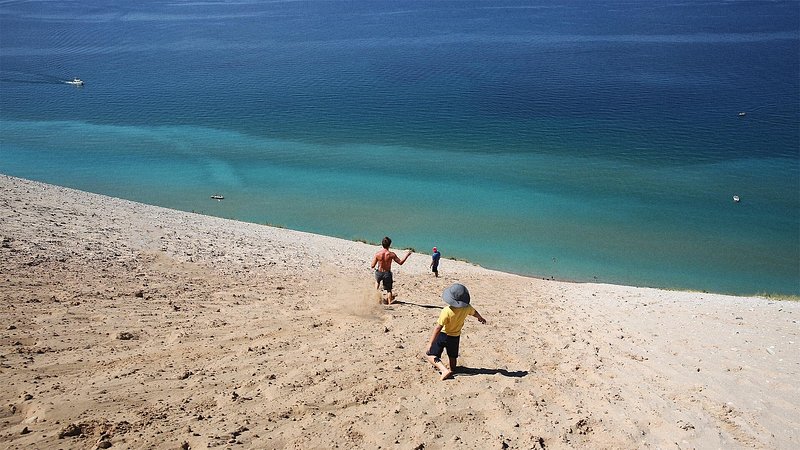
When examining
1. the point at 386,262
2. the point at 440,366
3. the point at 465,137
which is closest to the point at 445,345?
the point at 440,366

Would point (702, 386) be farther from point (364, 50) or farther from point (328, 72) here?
point (364, 50)

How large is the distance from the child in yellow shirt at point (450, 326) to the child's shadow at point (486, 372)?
0.49 feet

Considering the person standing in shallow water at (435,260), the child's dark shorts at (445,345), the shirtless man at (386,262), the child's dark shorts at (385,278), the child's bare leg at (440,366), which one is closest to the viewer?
the child's bare leg at (440,366)

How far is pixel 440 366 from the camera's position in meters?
8.23

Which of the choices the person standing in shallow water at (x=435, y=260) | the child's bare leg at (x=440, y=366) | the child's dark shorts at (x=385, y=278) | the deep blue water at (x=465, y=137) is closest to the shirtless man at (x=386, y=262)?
the child's dark shorts at (x=385, y=278)

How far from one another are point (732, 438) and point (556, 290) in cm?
907

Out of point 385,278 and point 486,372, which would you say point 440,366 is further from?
point 385,278

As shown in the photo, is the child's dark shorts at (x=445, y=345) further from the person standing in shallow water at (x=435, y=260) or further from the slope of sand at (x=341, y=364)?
the person standing in shallow water at (x=435, y=260)

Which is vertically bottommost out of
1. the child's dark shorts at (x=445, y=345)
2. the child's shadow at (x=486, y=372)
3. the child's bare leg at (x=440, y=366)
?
the child's shadow at (x=486, y=372)

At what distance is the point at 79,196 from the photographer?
2123cm

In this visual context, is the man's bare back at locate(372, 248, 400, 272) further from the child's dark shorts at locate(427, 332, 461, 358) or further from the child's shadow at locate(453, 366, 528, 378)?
the child's shadow at locate(453, 366, 528, 378)

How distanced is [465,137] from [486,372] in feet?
117

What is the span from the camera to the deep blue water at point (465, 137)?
88.6 ft


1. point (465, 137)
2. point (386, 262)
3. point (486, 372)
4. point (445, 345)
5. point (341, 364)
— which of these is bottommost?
point (486, 372)
